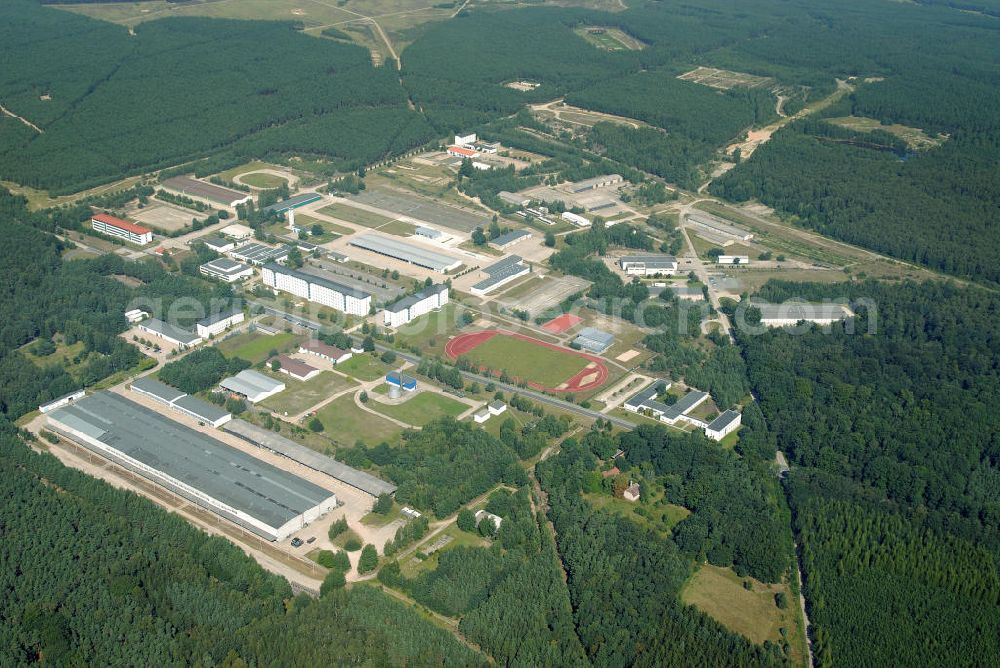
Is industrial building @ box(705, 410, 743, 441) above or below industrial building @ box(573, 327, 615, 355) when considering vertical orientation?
above

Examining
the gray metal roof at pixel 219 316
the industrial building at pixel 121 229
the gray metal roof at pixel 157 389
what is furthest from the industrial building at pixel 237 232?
the gray metal roof at pixel 157 389

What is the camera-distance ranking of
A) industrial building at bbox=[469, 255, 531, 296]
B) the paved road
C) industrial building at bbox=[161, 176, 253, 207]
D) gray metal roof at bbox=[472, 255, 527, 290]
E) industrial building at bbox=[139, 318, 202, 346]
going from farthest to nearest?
industrial building at bbox=[161, 176, 253, 207], gray metal roof at bbox=[472, 255, 527, 290], industrial building at bbox=[469, 255, 531, 296], industrial building at bbox=[139, 318, 202, 346], the paved road

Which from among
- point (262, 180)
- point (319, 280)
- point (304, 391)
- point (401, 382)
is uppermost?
point (319, 280)

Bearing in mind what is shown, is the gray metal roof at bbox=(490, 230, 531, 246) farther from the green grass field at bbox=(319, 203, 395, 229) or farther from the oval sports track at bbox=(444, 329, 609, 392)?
the oval sports track at bbox=(444, 329, 609, 392)

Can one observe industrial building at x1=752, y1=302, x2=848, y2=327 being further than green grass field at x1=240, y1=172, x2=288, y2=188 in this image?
No

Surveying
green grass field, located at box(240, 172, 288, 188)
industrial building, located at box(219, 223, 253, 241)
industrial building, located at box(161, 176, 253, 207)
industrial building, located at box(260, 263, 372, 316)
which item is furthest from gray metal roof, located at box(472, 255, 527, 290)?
green grass field, located at box(240, 172, 288, 188)

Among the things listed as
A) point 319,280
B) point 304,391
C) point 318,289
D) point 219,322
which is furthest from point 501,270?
point 304,391

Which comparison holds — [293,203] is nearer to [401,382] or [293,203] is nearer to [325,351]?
[325,351]

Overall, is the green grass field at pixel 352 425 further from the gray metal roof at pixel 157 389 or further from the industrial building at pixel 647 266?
the industrial building at pixel 647 266
